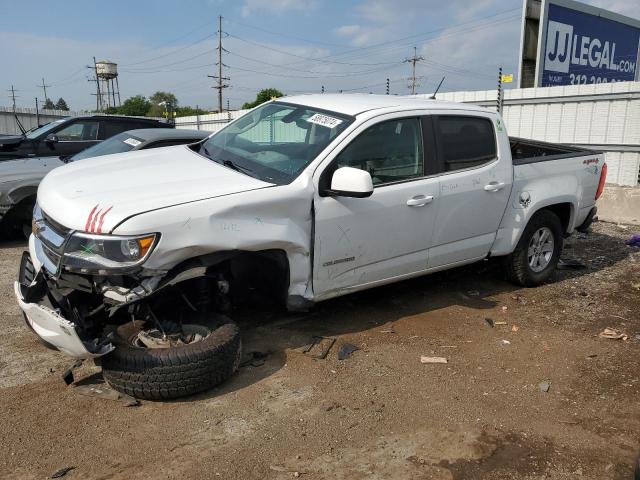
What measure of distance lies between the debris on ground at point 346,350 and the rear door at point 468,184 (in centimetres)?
109

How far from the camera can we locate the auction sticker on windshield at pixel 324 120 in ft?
14.4

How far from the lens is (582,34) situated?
535 inches

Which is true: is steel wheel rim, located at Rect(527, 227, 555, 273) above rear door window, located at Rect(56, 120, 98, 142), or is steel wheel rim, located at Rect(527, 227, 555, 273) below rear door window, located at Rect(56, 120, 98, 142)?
below

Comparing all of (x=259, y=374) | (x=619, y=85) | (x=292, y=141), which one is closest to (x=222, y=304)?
(x=259, y=374)

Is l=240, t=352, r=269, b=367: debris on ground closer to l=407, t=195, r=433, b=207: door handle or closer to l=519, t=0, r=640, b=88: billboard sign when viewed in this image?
l=407, t=195, r=433, b=207: door handle

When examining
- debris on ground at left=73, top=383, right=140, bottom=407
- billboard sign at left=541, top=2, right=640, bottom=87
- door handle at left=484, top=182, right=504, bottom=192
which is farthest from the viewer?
billboard sign at left=541, top=2, right=640, bottom=87

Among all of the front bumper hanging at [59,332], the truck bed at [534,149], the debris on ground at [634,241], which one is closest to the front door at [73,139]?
the front bumper hanging at [59,332]

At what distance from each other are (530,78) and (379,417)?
1175 centimetres

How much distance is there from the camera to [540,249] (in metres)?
5.98

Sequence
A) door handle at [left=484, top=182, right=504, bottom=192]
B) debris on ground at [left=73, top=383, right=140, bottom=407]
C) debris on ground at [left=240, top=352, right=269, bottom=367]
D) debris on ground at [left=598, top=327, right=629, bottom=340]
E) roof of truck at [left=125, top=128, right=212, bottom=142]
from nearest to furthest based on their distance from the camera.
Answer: debris on ground at [left=73, top=383, right=140, bottom=407] → debris on ground at [left=240, top=352, right=269, bottom=367] → debris on ground at [left=598, top=327, right=629, bottom=340] → door handle at [left=484, top=182, right=504, bottom=192] → roof of truck at [left=125, top=128, right=212, bottom=142]

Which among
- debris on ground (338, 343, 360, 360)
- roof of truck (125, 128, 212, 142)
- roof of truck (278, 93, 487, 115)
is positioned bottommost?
debris on ground (338, 343, 360, 360)

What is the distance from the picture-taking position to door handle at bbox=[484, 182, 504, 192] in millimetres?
5080

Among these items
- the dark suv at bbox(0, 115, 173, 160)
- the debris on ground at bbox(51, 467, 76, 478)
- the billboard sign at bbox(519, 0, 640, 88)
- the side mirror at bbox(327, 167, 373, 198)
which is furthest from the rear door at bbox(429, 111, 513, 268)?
the billboard sign at bbox(519, 0, 640, 88)

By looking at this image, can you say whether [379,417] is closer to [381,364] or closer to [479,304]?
[381,364]
